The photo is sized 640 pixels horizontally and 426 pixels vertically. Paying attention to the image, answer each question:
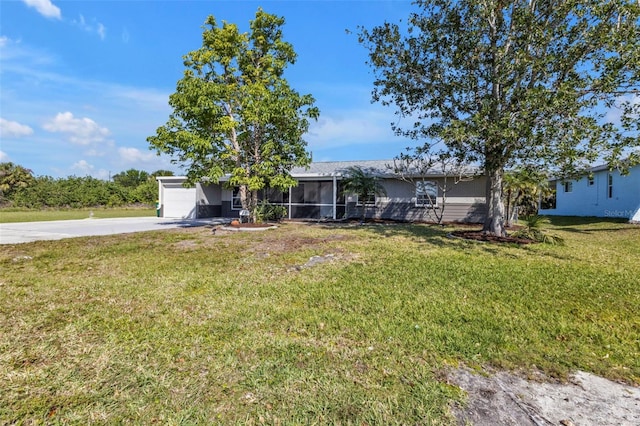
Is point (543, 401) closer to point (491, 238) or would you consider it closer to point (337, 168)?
point (491, 238)

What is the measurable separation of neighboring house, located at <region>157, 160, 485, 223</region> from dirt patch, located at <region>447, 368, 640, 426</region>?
41.1 ft

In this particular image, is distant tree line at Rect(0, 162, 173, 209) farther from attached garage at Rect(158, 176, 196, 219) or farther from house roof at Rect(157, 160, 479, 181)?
house roof at Rect(157, 160, 479, 181)

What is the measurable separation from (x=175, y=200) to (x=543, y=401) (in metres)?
22.8

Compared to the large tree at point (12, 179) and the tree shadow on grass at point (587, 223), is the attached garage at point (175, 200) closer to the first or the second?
the tree shadow on grass at point (587, 223)

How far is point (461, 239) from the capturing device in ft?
33.1

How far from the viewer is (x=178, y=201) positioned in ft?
72.4

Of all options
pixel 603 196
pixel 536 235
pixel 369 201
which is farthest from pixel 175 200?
pixel 603 196

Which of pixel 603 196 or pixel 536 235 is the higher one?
pixel 603 196

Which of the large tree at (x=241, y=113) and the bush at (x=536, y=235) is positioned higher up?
the large tree at (x=241, y=113)

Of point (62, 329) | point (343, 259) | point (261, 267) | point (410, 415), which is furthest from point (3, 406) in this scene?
point (343, 259)

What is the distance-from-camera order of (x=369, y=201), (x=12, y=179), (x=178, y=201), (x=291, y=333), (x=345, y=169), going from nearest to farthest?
(x=291, y=333), (x=369, y=201), (x=345, y=169), (x=178, y=201), (x=12, y=179)

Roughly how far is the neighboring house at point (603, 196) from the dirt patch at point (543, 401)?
13.1 metres

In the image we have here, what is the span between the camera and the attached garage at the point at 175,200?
71.5ft

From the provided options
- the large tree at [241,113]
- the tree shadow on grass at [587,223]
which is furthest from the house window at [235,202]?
the tree shadow on grass at [587,223]
